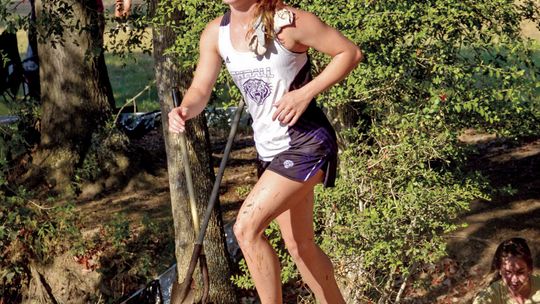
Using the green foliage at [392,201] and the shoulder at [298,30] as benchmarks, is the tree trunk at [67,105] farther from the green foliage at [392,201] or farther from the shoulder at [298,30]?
the shoulder at [298,30]

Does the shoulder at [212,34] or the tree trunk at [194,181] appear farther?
the tree trunk at [194,181]

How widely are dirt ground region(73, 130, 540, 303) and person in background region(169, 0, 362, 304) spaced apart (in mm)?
3666

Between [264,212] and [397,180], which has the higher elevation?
[264,212]

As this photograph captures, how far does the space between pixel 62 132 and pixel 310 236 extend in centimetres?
1018

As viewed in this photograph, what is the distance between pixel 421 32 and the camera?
7352 mm

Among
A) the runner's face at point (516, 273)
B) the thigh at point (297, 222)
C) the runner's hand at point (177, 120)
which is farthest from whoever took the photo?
the runner's face at point (516, 273)

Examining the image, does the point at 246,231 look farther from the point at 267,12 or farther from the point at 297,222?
the point at 267,12

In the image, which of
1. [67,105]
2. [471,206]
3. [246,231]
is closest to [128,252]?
[67,105]

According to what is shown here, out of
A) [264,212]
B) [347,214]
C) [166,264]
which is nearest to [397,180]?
[347,214]

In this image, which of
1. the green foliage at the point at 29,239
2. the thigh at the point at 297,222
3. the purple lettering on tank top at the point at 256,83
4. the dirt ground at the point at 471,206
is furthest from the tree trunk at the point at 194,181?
the purple lettering on tank top at the point at 256,83

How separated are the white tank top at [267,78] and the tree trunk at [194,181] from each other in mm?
4948

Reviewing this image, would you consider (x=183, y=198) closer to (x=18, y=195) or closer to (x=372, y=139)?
(x=18, y=195)

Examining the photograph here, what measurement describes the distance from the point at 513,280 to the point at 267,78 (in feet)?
8.09

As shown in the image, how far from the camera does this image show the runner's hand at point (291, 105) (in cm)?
516
